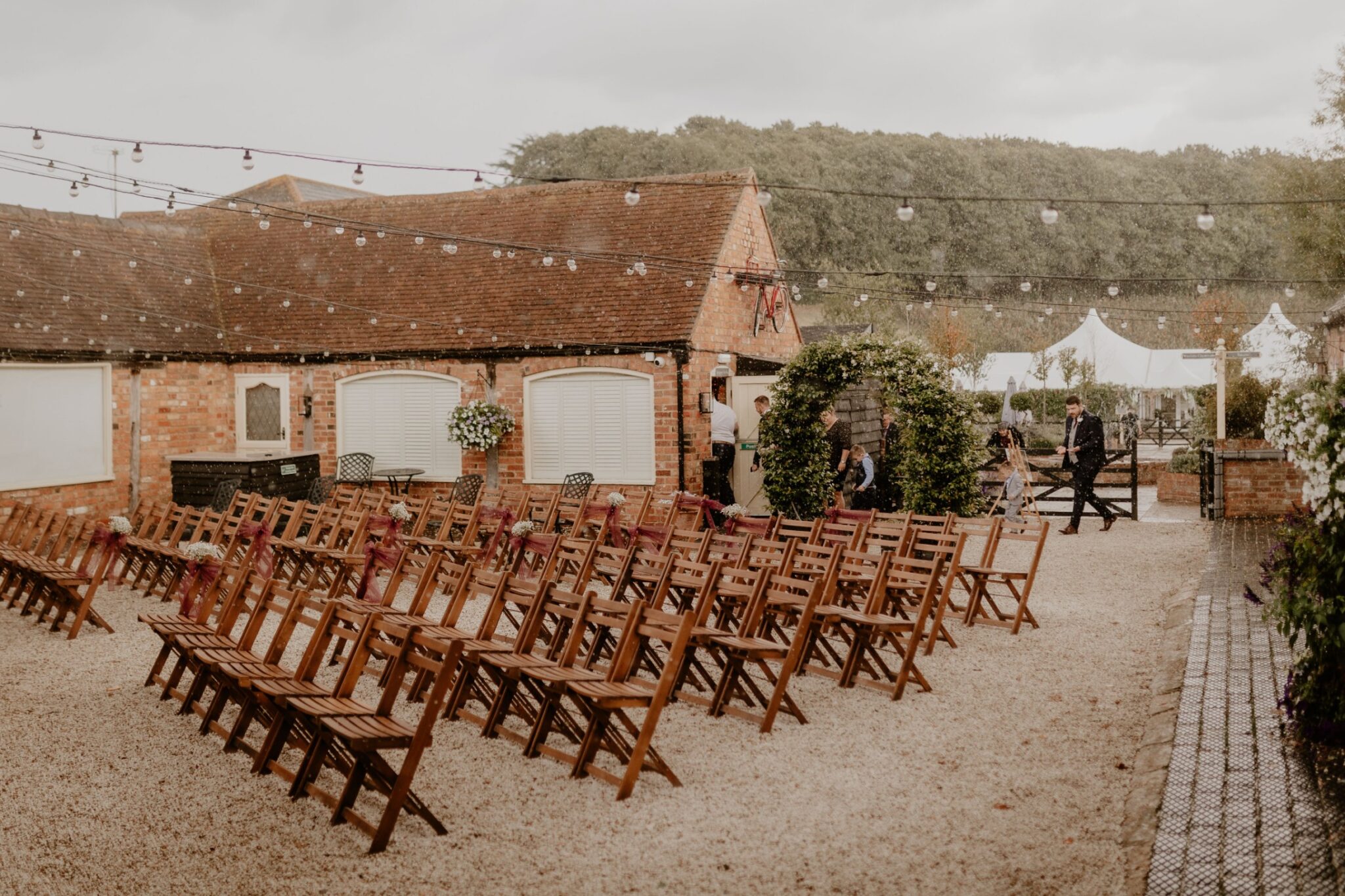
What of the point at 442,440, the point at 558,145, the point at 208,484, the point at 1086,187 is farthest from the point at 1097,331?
the point at 1086,187

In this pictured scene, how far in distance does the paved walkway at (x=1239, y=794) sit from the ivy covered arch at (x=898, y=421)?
15.2 feet

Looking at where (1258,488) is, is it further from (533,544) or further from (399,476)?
(399,476)

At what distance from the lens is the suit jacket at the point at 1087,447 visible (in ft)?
49.5

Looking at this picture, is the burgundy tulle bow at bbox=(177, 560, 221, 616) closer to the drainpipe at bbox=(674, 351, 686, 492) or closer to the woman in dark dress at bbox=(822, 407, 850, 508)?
the woman in dark dress at bbox=(822, 407, 850, 508)

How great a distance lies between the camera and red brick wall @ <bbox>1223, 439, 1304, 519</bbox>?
619 inches

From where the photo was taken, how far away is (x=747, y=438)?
17.1 meters

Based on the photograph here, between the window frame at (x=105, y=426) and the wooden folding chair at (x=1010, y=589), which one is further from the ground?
the window frame at (x=105, y=426)

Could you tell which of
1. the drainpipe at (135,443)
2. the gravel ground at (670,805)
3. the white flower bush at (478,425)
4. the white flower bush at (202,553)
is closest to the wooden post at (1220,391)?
the white flower bush at (478,425)

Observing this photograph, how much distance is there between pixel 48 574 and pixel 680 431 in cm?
→ 856

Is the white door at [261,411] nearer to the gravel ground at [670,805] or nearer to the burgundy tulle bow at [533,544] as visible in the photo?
the burgundy tulle bow at [533,544]

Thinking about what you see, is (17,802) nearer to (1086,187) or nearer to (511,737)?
(511,737)

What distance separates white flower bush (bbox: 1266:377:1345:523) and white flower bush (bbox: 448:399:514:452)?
12485mm

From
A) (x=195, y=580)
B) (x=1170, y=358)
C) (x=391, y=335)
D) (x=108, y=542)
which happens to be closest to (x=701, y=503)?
(x=195, y=580)

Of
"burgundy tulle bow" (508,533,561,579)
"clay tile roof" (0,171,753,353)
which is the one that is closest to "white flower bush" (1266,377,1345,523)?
"burgundy tulle bow" (508,533,561,579)
